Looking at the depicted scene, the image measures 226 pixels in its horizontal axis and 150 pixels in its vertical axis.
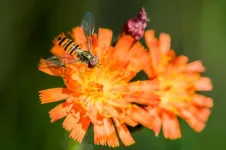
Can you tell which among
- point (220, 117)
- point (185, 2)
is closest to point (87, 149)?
point (220, 117)

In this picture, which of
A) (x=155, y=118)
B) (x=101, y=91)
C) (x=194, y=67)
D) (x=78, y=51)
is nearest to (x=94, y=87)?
(x=101, y=91)

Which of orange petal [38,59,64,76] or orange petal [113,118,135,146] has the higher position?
orange petal [38,59,64,76]

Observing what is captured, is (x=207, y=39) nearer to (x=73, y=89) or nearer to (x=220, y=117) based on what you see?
(x=220, y=117)

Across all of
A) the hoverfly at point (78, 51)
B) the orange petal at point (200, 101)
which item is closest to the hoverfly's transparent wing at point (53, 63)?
the hoverfly at point (78, 51)

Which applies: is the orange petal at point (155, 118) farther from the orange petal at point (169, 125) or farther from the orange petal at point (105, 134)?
the orange petal at point (105, 134)

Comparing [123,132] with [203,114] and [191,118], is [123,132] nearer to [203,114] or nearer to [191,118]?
[191,118]

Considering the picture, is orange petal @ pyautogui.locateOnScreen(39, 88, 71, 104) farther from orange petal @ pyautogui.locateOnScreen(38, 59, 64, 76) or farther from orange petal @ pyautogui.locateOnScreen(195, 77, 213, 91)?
orange petal @ pyautogui.locateOnScreen(195, 77, 213, 91)

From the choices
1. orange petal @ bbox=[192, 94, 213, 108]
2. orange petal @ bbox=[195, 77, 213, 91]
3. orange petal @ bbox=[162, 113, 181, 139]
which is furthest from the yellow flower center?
orange petal @ bbox=[195, 77, 213, 91]
